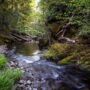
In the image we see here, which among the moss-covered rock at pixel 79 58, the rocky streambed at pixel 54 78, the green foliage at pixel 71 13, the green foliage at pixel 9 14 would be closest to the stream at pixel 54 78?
the rocky streambed at pixel 54 78

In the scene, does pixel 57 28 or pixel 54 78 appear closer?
pixel 54 78

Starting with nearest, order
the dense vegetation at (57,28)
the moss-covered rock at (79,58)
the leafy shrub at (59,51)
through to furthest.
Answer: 1. the dense vegetation at (57,28)
2. the moss-covered rock at (79,58)
3. the leafy shrub at (59,51)

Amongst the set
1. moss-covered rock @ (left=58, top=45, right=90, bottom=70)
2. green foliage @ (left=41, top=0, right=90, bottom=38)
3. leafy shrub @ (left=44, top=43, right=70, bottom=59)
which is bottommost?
leafy shrub @ (left=44, top=43, right=70, bottom=59)

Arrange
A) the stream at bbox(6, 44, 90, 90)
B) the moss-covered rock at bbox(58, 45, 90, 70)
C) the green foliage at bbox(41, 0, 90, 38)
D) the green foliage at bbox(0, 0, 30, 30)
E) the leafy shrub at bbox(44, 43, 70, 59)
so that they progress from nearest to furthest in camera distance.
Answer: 1. the stream at bbox(6, 44, 90, 90)
2. the moss-covered rock at bbox(58, 45, 90, 70)
3. the green foliage at bbox(41, 0, 90, 38)
4. the leafy shrub at bbox(44, 43, 70, 59)
5. the green foliage at bbox(0, 0, 30, 30)

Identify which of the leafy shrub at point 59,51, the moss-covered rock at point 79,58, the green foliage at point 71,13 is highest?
the green foliage at point 71,13

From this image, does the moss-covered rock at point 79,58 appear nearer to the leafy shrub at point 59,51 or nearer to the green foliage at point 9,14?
the leafy shrub at point 59,51

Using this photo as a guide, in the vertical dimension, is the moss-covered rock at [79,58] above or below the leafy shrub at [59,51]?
above

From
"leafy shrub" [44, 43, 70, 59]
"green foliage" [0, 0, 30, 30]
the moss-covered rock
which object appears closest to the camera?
the moss-covered rock

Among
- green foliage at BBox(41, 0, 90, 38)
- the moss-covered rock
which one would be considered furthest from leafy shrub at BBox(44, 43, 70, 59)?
green foliage at BBox(41, 0, 90, 38)

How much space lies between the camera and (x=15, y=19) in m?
22.4

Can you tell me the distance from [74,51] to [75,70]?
101 inches

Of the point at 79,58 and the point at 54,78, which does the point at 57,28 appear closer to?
the point at 79,58

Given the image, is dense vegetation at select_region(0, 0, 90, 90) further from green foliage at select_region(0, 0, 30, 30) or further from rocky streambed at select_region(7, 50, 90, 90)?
rocky streambed at select_region(7, 50, 90, 90)

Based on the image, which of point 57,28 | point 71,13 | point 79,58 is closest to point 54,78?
point 79,58
